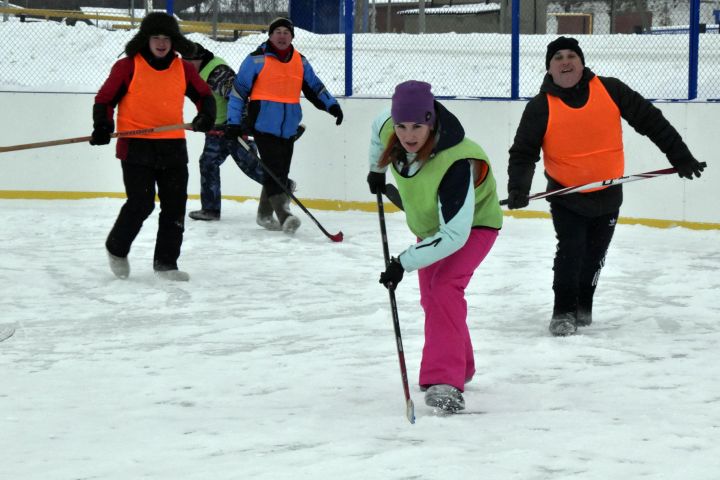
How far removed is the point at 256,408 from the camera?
3.96 metres

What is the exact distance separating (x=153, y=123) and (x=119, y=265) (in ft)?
2.59

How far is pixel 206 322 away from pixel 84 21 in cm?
846

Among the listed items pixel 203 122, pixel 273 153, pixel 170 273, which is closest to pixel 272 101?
pixel 273 153

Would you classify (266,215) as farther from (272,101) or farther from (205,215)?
(272,101)

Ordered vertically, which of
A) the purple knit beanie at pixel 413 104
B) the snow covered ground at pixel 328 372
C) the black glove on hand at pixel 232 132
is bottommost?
the snow covered ground at pixel 328 372

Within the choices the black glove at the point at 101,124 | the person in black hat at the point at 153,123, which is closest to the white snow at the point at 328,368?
the person in black hat at the point at 153,123

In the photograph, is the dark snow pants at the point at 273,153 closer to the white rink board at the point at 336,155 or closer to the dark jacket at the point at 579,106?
the white rink board at the point at 336,155

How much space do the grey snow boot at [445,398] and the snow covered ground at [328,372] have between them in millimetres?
40

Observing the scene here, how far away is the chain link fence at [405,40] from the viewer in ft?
32.8

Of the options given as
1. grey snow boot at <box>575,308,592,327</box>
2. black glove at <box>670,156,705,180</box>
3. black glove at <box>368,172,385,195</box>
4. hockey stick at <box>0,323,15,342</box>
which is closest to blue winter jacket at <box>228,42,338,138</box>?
hockey stick at <box>0,323,15,342</box>

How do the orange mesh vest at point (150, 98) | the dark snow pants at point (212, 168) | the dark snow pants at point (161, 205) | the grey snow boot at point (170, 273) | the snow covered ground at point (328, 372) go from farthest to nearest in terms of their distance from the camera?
the dark snow pants at point (212, 168) → the grey snow boot at point (170, 273) → the dark snow pants at point (161, 205) → the orange mesh vest at point (150, 98) → the snow covered ground at point (328, 372)

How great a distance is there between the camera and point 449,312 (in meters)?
3.94

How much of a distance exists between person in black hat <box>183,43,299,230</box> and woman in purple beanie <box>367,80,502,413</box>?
427cm

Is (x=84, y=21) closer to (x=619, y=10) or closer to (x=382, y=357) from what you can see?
(x=619, y=10)
